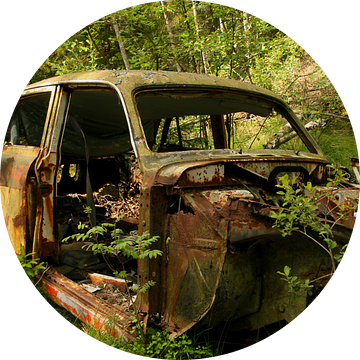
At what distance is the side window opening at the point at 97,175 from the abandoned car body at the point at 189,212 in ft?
0.54

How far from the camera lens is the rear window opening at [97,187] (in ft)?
9.69

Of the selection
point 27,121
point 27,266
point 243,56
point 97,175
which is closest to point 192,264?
point 27,266

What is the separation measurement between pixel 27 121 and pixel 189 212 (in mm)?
2678

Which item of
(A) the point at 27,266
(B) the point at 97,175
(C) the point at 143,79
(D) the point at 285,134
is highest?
(C) the point at 143,79

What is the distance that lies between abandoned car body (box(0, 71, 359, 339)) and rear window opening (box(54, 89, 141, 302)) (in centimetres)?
12

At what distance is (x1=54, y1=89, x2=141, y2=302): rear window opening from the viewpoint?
9.69ft

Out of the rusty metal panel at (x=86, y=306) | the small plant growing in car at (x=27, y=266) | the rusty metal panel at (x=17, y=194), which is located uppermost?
the rusty metal panel at (x=17, y=194)

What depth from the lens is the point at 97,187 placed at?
213 inches

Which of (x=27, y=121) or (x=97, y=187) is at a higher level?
(x=27, y=121)

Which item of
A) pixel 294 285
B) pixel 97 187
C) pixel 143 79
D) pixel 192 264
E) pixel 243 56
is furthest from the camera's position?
pixel 243 56

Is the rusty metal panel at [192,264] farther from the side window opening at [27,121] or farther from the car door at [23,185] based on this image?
the side window opening at [27,121]

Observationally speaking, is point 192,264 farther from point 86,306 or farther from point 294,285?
point 86,306

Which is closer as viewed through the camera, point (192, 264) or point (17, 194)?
point (192, 264)

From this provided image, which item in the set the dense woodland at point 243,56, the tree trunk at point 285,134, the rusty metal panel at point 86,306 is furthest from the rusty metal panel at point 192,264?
the dense woodland at point 243,56
